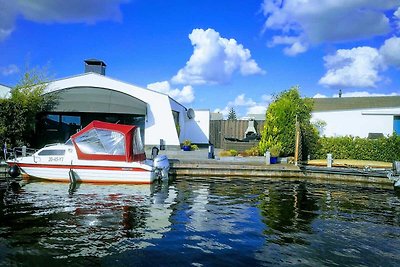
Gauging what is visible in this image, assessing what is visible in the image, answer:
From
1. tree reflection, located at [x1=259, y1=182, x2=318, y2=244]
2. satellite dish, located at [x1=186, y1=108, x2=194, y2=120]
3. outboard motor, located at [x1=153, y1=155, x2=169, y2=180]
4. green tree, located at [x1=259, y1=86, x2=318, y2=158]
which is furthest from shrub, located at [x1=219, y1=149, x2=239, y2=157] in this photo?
satellite dish, located at [x1=186, y1=108, x2=194, y2=120]

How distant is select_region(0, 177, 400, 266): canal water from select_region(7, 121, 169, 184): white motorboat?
4.10ft

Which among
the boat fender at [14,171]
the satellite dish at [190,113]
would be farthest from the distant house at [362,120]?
the boat fender at [14,171]

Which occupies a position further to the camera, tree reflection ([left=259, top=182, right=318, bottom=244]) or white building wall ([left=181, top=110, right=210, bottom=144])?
white building wall ([left=181, top=110, right=210, bottom=144])

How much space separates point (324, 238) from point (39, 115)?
72.9ft

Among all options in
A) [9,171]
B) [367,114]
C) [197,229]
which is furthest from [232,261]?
[367,114]

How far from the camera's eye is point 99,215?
9.88m

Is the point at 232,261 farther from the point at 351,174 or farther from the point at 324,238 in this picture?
the point at 351,174

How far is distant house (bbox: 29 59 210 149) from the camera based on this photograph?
24.1 metres

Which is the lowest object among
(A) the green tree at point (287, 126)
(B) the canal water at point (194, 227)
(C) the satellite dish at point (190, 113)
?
(B) the canal water at point (194, 227)

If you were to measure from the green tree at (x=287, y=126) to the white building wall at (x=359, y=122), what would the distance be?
15.6 feet

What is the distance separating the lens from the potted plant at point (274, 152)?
21.0m

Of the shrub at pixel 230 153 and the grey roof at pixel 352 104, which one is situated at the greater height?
the grey roof at pixel 352 104

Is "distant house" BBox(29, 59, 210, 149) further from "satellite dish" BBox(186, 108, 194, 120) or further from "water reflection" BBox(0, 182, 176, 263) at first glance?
"water reflection" BBox(0, 182, 176, 263)

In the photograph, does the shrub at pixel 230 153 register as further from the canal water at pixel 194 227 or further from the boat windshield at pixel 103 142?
the boat windshield at pixel 103 142
